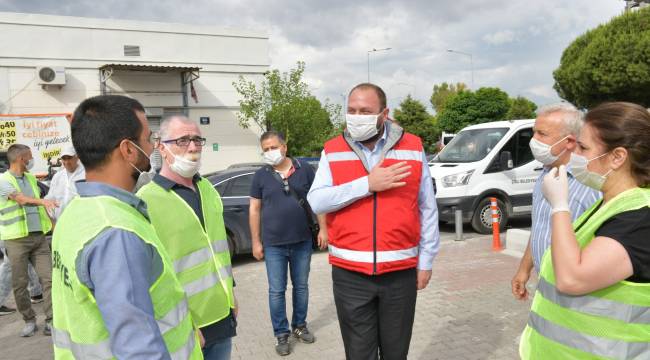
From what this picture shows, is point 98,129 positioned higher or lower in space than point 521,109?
lower

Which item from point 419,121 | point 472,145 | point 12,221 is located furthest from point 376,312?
point 419,121

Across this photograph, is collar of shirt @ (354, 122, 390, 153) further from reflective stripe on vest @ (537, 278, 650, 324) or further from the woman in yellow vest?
reflective stripe on vest @ (537, 278, 650, 324)

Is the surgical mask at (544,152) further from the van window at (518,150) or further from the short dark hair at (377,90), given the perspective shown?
the van window at (518,150)

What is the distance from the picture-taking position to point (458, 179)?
32.1 feet

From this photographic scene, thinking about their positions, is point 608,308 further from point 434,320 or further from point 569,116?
point 434,320

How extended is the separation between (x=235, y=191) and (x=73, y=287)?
675cm

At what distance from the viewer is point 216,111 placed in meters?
25.3

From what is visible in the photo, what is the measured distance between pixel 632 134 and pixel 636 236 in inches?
15.7

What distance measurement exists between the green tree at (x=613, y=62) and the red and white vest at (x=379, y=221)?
18272mm

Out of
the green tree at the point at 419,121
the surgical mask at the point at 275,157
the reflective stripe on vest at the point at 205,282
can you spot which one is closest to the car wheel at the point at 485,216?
the surgical mask at the point at 275,157

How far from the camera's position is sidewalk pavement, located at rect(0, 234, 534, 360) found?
4559 millimetres

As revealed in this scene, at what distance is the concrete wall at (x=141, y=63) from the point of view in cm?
2127

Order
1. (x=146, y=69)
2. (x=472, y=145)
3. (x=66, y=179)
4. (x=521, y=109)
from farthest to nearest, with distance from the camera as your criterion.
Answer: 1. (x=521, y=109)
2. (x=146, y=69)
3. (x=472, y=145)
4. (x=66, y=179)

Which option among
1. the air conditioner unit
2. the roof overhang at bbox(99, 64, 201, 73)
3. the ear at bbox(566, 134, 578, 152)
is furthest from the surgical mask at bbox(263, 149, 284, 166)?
the air conditioner unit
